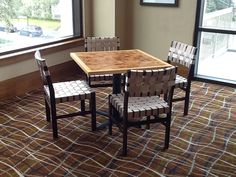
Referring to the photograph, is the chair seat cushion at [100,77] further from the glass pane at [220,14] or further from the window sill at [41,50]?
the glass pane at [220,14]

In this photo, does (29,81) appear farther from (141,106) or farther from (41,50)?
(141,106)

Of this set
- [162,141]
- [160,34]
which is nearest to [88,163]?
[162,141]

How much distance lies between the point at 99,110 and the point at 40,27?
1.68 m

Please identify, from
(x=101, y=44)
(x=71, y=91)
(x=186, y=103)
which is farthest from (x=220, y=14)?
(x=71, y=91)

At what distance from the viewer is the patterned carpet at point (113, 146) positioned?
7.98 feet

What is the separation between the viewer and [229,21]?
422 centimetres

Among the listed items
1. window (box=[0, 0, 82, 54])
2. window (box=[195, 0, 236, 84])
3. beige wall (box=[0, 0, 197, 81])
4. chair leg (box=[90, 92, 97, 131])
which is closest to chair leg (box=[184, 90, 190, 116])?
chair leg (box=[90, 92, 97, 131])

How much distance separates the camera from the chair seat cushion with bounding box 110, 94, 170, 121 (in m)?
2.49

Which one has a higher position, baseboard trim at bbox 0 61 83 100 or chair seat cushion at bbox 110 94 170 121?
chair seat cushion at bbox 110 94 170 121

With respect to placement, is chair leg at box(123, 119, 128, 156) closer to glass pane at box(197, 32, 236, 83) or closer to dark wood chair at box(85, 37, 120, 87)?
dark wood chair at box(85, 37, 120, 87)

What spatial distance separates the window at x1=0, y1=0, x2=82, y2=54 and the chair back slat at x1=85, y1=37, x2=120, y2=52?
921mm

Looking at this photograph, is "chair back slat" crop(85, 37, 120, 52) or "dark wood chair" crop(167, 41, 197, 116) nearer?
"dark wood chair" crop(167, 41, 197, 116)

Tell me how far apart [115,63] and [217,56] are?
2.34 meters

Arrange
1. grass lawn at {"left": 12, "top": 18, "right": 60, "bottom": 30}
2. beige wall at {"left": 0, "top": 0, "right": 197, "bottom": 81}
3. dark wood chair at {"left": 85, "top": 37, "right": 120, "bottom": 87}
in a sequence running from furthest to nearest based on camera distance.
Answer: beige wall at {"left": 0, "top": 0, "right": 197, "bottom": 81}
grass lawn at {"left": 12, "top": 18, "right": 60, "bottom": 30}
dark wood chair at {"left": 85, "top": 37, "right": 120, "bottom": 87}
